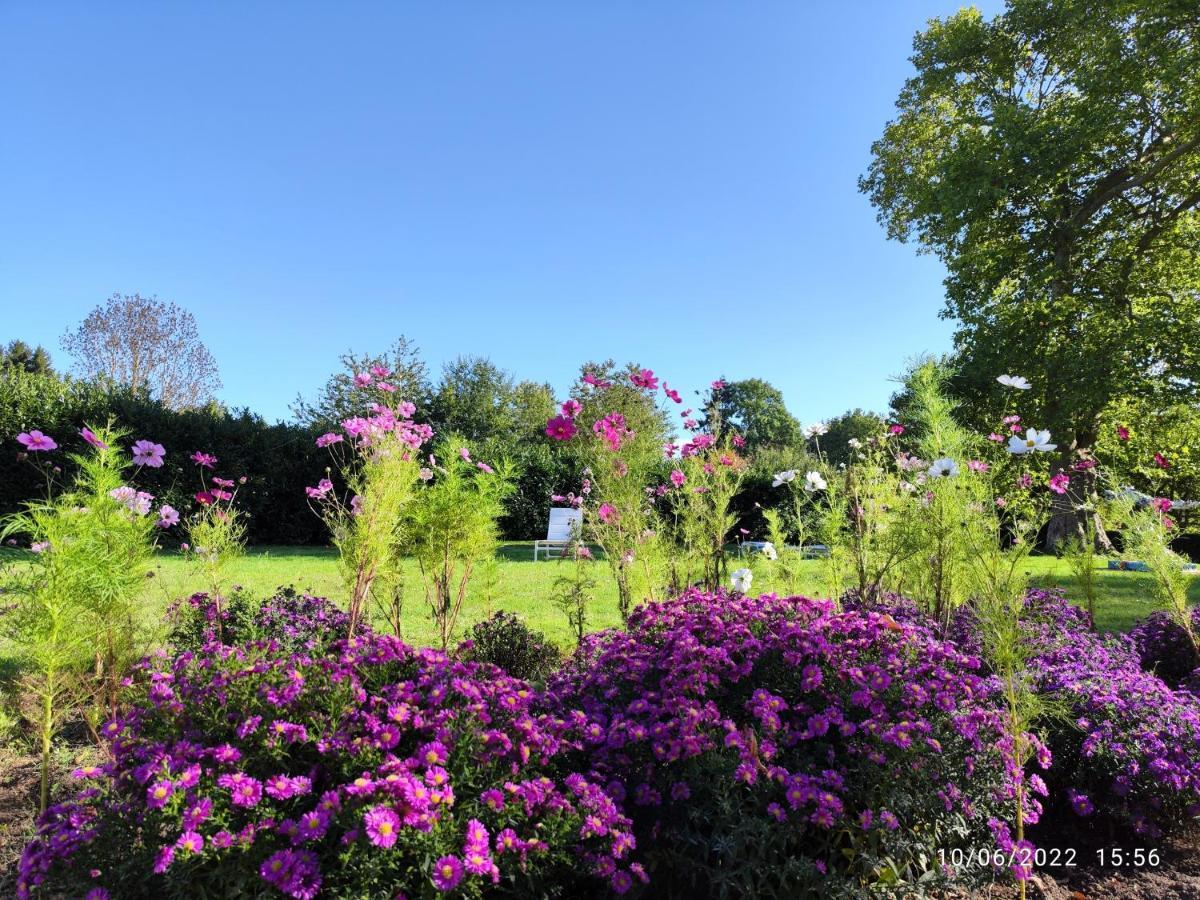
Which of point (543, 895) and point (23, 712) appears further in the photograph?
point (23, 712)

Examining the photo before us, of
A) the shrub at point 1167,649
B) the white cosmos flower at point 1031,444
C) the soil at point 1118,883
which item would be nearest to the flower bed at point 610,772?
the soil at point 1118,883

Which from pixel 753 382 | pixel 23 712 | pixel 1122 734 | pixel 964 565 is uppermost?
pixel 753 382

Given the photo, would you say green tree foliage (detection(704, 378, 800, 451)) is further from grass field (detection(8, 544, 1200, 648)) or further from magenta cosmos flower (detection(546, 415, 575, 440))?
magenta cosmos flower (detection(546, 415, 575, 440))

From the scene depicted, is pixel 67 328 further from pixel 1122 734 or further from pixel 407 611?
pixel 1122 734

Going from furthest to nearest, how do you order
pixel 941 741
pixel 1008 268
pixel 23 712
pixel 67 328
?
pixel 67 328 < pixel 1008 268 < pixel 23 712 < pixel 941 741

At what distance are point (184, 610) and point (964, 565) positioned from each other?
4.04 meters

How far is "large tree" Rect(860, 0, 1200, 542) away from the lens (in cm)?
1157

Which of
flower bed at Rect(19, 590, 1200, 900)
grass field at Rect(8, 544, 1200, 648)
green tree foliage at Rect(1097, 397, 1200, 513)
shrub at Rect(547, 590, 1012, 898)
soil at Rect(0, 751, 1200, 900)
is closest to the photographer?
flower bed at Rect(19, 590, 1200, 900)

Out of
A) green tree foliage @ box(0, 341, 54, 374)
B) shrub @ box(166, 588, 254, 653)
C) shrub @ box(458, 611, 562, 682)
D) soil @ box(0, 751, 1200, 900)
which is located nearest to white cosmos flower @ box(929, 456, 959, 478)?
soil @ box(0, 751, 1200, 900)

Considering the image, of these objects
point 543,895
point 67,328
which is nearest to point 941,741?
point 543,895

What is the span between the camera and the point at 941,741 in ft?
6.57

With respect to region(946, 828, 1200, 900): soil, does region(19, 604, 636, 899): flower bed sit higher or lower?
higher

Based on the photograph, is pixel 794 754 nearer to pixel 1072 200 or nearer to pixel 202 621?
pixel 202 621

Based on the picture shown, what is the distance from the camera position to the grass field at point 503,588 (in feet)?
16.0
